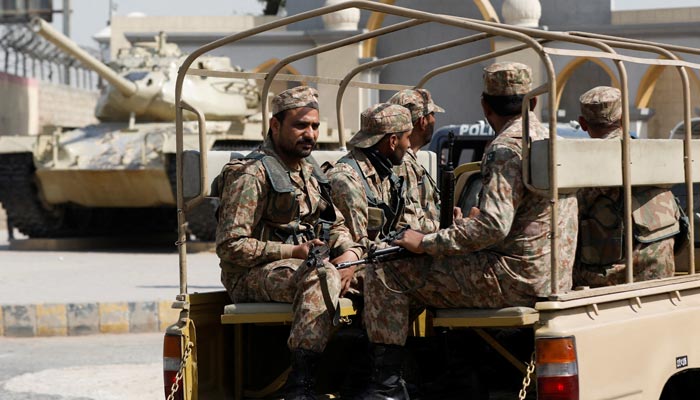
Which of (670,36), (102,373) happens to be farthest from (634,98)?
(102,373)

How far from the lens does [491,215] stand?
511 centimetres

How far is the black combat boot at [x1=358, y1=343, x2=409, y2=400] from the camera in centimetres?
528

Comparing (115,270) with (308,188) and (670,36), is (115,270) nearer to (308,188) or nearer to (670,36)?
(308,188)

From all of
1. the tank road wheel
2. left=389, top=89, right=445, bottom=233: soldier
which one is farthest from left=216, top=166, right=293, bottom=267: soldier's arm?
the tank road wheel

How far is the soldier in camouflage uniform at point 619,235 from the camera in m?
5.99

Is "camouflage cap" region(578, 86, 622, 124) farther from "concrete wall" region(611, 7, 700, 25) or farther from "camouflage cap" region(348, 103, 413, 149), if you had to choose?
"concrete wall" region(611, 7, 700, 25)

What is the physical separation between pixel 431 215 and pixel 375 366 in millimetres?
1638

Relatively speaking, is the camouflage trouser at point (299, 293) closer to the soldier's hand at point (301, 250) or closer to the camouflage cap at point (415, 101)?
the soldier's hand at point (301, 250)

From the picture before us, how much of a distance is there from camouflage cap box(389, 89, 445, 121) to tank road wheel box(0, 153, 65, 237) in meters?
14.7

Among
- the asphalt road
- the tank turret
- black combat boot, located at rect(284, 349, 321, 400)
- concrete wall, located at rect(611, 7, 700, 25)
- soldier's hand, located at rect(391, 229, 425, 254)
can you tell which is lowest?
the asphalt road

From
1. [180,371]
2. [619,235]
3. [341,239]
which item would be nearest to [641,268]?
[619,235]

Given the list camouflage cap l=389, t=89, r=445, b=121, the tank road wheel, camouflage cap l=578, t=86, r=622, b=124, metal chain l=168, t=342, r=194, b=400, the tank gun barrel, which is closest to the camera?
metal chain l=168, t=342, r=194, b=400

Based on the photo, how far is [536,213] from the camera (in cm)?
527

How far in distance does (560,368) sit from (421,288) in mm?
679
